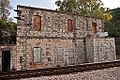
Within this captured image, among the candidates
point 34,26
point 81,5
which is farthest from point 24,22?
point 81,5

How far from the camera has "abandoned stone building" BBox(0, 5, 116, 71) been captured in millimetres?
20766

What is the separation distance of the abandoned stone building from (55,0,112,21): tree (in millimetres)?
9252

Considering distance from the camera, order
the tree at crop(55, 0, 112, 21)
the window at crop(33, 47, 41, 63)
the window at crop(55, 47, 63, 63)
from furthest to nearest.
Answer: the tree at crop(55, 0, 112, 21) < the window at crop(55, 47, 63, 63) < the window at crop(33, 47, 41, 63)

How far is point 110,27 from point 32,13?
949 inches

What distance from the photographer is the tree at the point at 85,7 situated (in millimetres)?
36688

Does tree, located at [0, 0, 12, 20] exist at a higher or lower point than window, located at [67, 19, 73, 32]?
higher

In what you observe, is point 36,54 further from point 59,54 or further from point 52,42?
point 59,54

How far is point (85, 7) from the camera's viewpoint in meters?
36.8

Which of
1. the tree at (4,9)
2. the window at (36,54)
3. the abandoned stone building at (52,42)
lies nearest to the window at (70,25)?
the abandoned stone building at (52,42)

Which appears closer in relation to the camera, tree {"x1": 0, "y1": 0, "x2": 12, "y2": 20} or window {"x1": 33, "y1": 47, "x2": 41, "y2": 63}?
window {"x1": 33, "y1": 47, "x2": 41, "y2": 63}

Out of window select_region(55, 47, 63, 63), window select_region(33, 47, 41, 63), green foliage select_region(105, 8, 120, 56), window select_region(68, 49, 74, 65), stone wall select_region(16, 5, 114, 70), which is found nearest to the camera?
stone wall select_region(16, 5, 114, 70)

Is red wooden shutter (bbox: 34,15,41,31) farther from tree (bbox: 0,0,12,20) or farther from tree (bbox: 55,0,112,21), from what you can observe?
tree (bbox: 0,0,12,20)

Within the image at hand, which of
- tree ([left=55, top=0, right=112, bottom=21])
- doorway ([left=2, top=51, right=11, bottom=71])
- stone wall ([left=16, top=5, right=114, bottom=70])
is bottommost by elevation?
doorway ([left=2, top=51, right=11, bottom=71])

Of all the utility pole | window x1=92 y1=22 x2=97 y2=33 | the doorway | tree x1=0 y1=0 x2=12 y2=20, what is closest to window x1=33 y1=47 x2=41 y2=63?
the utility pole
